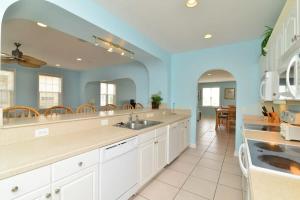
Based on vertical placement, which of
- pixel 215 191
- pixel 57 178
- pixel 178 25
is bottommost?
pixel 215 191

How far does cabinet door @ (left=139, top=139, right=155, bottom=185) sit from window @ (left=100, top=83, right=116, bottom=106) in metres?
5.54

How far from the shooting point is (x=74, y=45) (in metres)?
3.48

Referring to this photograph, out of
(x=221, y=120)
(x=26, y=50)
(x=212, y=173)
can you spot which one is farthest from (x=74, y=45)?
(x=221, y=120)

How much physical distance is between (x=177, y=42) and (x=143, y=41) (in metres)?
0.79

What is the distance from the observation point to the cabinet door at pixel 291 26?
3.54ft

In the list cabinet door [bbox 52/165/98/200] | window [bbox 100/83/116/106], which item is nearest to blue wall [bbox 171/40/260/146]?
cabinet door [bbox 52/165/98/200]

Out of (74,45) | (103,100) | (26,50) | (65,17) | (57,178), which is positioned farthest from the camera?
(103,100)

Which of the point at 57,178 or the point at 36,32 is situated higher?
the point at 36,32

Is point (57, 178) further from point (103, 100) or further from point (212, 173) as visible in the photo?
point (103, 100)

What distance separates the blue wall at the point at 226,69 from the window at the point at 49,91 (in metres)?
4.88

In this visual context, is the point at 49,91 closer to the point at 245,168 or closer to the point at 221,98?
the point at 245,168

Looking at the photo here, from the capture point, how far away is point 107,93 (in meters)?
7.60

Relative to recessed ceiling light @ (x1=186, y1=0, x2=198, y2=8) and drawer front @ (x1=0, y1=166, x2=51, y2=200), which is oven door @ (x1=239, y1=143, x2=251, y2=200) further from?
recessed ceiling light @ (x1=186, y1=0, x2=198, y2=8)

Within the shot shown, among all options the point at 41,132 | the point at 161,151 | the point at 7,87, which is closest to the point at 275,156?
the point at 161,151
